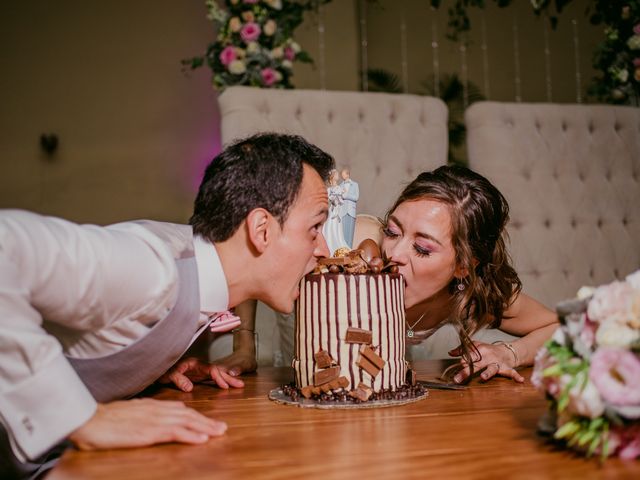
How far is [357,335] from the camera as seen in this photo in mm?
1390

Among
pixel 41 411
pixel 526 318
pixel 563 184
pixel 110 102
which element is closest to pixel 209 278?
pixel 41 411

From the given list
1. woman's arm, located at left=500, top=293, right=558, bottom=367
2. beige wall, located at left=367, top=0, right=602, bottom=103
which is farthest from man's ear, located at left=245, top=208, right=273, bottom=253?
beige wall, located at left=367, top=0, right=602, bottom=103

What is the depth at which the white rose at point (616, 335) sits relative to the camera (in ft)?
3.01

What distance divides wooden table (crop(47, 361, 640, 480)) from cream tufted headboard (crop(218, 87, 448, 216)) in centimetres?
233

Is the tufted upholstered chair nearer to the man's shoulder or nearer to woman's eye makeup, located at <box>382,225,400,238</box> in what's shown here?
woman's eye makeup, located at <box>382,225,400,238</box>

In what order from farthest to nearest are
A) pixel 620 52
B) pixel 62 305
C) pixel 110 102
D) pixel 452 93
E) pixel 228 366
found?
pixel 452 93 → pixel 110 102 → pixel 620 52 → pixel 228 366 → pixel 62 305

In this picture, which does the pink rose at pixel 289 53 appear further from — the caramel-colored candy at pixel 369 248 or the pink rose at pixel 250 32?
the caramel-colored candy at pixel 369 248

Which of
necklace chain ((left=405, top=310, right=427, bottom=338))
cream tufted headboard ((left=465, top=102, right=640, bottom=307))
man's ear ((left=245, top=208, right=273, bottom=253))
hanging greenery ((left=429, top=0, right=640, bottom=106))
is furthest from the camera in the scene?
hanging greenery ((left=429, top=0, right=640, bottom=106))

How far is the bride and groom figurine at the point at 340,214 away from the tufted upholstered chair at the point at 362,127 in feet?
5.64

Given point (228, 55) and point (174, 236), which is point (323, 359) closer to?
point (174, 236)

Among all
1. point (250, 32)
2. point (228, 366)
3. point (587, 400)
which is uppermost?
point (250, 32)

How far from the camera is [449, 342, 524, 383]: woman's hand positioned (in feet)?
5.80

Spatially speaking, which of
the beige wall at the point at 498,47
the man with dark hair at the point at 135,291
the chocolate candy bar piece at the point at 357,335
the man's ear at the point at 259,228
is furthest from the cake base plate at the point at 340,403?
the beige wall at the point at 498,47

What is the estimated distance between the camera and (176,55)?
21.4 ft
